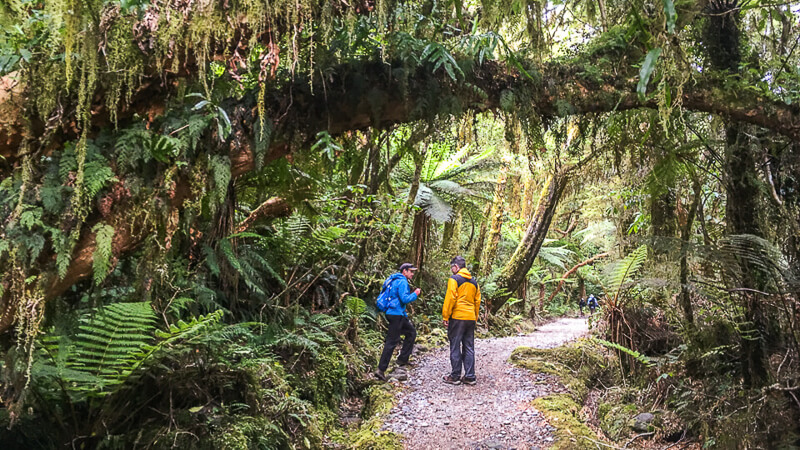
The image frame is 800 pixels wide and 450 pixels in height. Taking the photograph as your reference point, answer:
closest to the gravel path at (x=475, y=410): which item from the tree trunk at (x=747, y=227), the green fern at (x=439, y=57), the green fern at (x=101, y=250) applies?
the tree trunk at (x=747, y=227)

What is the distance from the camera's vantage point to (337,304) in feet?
19.8

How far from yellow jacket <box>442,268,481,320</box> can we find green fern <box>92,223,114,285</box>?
430cm

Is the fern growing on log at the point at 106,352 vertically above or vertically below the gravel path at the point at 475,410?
above

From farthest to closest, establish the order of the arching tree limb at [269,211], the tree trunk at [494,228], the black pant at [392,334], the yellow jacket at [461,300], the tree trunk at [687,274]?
the tree trunk at [494,228], the yellow jacket at [461,300], the black pant at [392,334], the arching tree limb at [269,211], the tree trunk at [687,274]

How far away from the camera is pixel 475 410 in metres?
4.91

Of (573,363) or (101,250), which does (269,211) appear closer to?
(101,250)

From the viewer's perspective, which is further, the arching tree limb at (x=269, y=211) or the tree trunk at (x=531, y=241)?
the tree trunk at (x=531, y=241)

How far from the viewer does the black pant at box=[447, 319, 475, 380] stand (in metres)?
5.79

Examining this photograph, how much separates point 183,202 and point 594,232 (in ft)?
Answer: 39.9

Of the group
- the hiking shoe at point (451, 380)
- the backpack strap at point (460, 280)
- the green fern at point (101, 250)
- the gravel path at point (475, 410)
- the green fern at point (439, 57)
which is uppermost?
the green fern at point (439, 57)

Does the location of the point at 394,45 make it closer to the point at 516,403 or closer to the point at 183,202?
the point at 183,202

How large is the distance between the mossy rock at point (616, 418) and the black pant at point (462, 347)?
5.01ft

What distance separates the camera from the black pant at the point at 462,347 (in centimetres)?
579

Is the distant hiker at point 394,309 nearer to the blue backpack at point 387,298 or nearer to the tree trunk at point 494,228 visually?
the blue backpack at point 387,298
